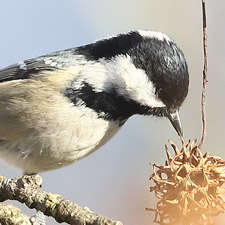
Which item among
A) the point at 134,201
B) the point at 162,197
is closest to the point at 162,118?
the point at 134,201

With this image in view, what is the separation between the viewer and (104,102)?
6.30 ft

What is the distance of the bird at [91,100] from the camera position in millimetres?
1883

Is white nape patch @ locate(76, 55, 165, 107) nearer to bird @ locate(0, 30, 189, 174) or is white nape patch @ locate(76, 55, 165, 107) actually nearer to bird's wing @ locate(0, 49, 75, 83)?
bird @ locate(0, 30, 189, 174)

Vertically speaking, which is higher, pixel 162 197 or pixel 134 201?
pixel 162 197

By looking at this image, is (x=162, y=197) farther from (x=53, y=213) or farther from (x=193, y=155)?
(x=53, y=213)

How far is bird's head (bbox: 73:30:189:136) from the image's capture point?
Result: 6.09 feet

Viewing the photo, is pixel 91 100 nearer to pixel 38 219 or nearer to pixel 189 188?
pixel 38 219

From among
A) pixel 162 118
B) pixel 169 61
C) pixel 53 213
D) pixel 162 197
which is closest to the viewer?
pixel 162 197

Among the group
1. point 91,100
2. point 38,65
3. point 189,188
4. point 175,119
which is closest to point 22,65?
point 38,65

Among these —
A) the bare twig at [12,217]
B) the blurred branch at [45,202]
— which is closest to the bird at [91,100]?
the blurred branch at [45,202]

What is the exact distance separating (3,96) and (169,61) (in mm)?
631

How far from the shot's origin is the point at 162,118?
1.97 metres

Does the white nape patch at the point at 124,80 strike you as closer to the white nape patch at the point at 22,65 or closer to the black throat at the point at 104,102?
the black throat at the point at 104,102

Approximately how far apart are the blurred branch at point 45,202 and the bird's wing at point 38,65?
477 mm
